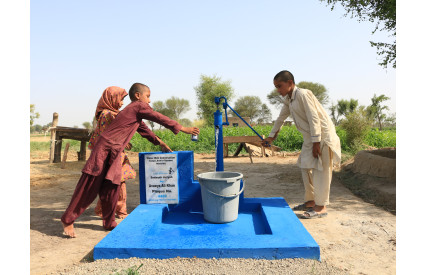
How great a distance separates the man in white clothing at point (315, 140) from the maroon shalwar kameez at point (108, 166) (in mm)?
1688

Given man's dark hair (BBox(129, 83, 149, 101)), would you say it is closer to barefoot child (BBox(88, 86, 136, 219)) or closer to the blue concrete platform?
barefoot child (BBox(88, 86, 136, 219))

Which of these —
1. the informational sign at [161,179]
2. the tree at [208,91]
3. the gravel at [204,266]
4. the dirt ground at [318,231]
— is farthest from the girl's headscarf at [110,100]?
the tree at [208,91]

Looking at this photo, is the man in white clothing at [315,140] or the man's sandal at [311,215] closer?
the man in white clothing at [315,140]

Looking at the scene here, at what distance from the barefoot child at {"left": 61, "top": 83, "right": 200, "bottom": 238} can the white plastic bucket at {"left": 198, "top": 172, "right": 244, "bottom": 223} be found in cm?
77

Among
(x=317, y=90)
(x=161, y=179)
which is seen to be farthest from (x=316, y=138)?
(x=317, y=90)

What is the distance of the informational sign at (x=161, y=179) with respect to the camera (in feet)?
14.2

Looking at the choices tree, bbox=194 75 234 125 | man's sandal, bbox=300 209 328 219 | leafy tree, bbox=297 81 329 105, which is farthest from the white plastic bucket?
leafy tree, bbox=297 81 329 105

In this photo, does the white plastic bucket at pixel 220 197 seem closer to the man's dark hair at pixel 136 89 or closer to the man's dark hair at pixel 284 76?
the man's dark hair at pixel 136 89

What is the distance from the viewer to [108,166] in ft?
13.0

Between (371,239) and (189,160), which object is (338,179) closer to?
(371,239)

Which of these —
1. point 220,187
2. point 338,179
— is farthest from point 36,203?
point 338,179

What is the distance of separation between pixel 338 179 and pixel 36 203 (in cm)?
665

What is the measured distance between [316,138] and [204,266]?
7.91 ft

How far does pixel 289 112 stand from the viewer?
498 cm
